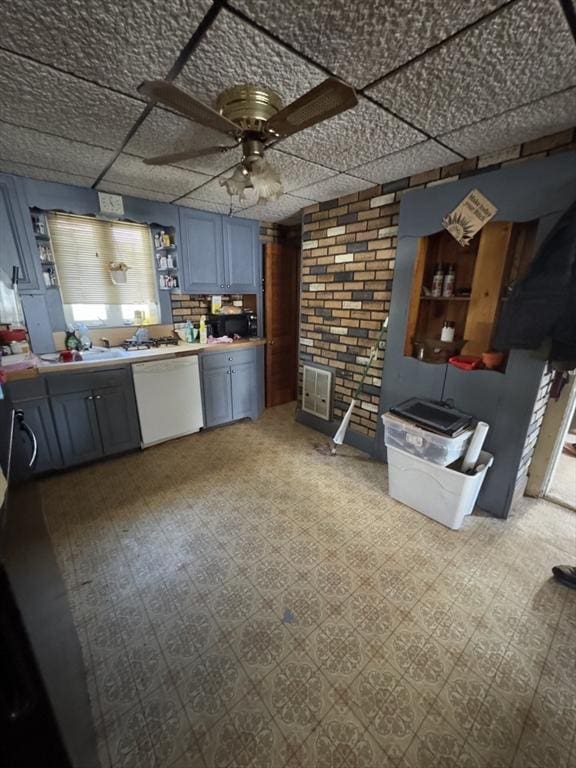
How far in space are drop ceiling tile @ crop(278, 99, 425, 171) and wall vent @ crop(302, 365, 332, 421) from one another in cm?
178

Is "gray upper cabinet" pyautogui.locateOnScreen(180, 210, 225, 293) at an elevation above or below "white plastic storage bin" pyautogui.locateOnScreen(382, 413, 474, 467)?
above

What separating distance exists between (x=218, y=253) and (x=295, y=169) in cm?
143

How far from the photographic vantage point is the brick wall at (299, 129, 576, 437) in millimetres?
2479

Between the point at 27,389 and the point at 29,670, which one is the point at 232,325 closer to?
the point at 27,389

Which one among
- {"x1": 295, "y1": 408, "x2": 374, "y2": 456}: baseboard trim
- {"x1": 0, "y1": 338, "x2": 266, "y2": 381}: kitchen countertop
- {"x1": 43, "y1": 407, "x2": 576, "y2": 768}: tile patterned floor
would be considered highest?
{"x1": 0, "y1": 338, "x2": 266, "y2": 381}: kitchen countertop

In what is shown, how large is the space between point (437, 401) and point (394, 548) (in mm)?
1050

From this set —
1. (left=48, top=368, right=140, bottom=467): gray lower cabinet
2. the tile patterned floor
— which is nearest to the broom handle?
the tile patterned floor

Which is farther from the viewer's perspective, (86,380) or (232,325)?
(232,325)

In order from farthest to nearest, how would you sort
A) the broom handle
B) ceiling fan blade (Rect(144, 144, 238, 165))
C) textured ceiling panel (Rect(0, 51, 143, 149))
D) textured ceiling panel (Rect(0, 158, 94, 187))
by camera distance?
the broom handle
textured ceiling panel (Rect(0, 158, 94, 187))
ceiling fan blade (Rect(144, 144, 238, 165))
textured ceiling panel (Rect(0, 51, 143, 149))

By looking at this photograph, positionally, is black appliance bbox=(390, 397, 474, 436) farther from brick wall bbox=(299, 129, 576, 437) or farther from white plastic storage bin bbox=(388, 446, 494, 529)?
brick wall bbox=(299, 129, 576, 437)

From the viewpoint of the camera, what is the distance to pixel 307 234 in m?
3.11

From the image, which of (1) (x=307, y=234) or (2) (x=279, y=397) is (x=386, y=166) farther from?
(2) (x=279, y=397)

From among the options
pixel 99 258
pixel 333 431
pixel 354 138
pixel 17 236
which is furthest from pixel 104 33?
pixel 333 431

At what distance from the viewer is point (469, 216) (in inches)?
77.5
